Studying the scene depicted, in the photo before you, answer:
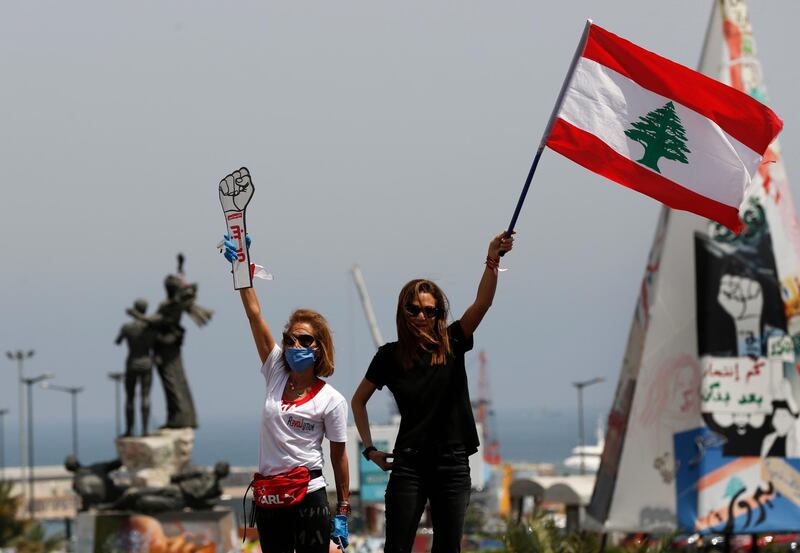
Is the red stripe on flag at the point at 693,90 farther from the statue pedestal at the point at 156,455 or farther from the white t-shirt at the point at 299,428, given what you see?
the statue pedestal at the point at 156,455

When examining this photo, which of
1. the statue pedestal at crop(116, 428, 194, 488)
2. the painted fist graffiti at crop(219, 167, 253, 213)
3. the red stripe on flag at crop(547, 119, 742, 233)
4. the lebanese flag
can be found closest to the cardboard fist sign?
the painted fist graffiti at crop(219, 167, 253, 213)

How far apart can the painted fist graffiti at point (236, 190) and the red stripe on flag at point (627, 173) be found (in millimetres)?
1782

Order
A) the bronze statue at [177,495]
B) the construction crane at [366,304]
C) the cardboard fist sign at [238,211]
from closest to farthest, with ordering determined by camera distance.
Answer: the cardboard fist sign at [238,211] → the bronze statue at [177,495] → the construction crane at [366,304]

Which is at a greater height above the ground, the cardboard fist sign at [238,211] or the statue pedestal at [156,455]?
the cardboard fist sign at [238,211]

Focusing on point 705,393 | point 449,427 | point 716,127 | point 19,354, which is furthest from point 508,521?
point 19,354

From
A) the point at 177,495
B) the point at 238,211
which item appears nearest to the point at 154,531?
the point at 177,495

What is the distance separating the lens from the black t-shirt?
6750mm

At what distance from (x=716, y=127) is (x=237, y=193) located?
2818 mm

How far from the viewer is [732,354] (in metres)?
22.8

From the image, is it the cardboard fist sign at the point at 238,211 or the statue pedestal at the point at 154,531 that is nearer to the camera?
the cardboard fist sign at the point at 238,211

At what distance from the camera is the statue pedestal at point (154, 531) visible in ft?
84.9

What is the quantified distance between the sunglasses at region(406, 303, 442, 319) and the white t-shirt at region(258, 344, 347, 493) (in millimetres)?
471

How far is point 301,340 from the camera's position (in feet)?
22.1

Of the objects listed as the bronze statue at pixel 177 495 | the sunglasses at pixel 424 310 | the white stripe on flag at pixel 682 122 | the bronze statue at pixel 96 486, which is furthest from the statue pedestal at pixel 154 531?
the sunglasses at pixel 424 310
